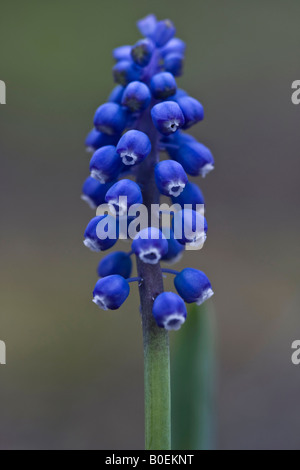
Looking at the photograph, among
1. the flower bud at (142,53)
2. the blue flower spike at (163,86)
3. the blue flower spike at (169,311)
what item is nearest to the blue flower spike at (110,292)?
the blue flower spike at (169,311)

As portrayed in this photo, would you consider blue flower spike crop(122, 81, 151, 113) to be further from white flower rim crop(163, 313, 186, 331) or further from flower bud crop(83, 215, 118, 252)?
white flower rim crop(163, 313, 186, 331)

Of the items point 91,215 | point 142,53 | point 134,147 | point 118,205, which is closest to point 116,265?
point 118,205

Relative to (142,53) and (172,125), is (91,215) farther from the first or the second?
(172,125)

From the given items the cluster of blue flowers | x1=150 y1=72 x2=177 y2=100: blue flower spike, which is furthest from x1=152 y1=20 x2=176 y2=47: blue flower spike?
x1=150 y1=72 x2=177 y2=100: blue flower spike

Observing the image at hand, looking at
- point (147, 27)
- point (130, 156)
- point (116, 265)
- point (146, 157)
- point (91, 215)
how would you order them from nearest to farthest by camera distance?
point (130, 156)
point (146, 157)
point (116, 265)
point (147, 27)
point (91, 215)

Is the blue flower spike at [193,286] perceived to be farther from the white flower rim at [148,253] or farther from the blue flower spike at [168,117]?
the blue flower spike at [168,117]
